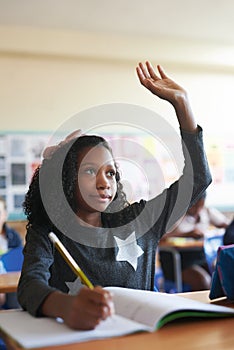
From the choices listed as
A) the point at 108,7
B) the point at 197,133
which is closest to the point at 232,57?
the point at 108,7

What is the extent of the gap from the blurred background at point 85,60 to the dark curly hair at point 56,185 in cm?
332

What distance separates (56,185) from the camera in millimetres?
1382

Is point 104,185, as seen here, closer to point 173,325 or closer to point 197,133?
point 197,133

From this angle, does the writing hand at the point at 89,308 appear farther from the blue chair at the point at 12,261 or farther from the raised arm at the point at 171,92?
the blue chair at the point at 12,261

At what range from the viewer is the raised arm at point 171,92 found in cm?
135

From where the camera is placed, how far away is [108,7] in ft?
14.8

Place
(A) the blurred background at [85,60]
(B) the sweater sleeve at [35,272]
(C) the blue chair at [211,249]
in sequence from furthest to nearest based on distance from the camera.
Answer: (A) the blurred background at [85,60], (C) the blue chair at [211,249], (B) the sweater sleeve at [35,272]

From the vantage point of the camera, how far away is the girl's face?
1302 millimetres

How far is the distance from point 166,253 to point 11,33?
2.34m

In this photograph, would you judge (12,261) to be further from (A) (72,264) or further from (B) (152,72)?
(A) (72,264)

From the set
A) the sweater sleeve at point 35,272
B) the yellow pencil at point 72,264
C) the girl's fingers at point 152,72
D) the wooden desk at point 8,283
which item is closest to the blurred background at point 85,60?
the wooden desk at point 8,283

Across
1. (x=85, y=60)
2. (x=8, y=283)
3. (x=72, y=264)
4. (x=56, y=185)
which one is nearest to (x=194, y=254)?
(x=85, y=60)

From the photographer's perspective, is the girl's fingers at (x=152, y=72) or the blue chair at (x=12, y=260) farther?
the blue chair at (x=12, y=260)

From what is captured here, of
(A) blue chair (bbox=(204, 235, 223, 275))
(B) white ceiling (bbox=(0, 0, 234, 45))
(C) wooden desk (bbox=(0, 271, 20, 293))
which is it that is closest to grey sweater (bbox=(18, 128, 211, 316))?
(C) wooden desk (bbox=(0, 271, 20, 293))
